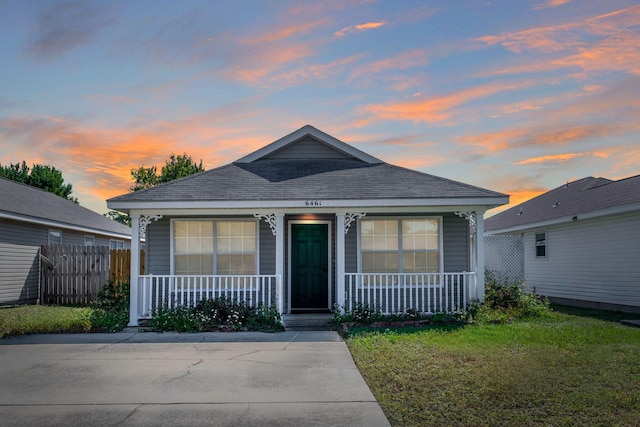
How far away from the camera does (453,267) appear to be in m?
14.0

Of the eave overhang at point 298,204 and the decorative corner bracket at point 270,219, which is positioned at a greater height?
the eave overhang at point 298,204

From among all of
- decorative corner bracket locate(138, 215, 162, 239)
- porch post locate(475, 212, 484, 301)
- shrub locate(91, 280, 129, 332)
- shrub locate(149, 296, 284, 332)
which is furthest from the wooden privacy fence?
porch post locate(475, 212, 484, 301)

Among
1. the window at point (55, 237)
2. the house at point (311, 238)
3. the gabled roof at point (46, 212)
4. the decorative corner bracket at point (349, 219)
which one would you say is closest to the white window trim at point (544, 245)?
the house at point (311, 238)

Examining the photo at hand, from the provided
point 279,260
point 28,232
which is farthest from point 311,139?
point 28,232

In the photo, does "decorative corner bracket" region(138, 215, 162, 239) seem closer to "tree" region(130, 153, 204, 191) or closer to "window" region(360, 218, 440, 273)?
"window" region(360, 218, 440, 273)

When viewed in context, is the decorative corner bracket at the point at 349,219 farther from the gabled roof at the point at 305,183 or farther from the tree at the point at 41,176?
the tree at the point at 41,176

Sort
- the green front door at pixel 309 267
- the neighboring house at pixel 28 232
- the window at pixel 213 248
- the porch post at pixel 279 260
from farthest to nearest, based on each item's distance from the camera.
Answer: the neighboring house at pixel 28 232
the green front door at pixel 309 267
the window at pixel 213 248
the porch post at pixel 279 260

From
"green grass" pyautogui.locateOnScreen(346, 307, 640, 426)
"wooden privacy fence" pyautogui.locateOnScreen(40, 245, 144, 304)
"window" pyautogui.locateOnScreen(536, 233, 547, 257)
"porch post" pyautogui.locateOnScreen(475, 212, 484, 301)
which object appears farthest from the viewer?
"window" pyautogui.locateOnScreen(536, 233, 547, 257)

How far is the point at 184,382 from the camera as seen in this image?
7.53 metres

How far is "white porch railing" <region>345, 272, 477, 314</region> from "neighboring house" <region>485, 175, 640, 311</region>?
17.3 feet

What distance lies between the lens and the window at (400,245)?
548 inches

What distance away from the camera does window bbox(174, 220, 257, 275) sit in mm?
13789

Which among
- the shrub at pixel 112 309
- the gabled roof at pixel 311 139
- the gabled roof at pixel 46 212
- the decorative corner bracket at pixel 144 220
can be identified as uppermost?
the gabled roof at pixel 311 139

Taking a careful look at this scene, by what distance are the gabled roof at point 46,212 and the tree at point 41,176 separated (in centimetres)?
A: 1914
